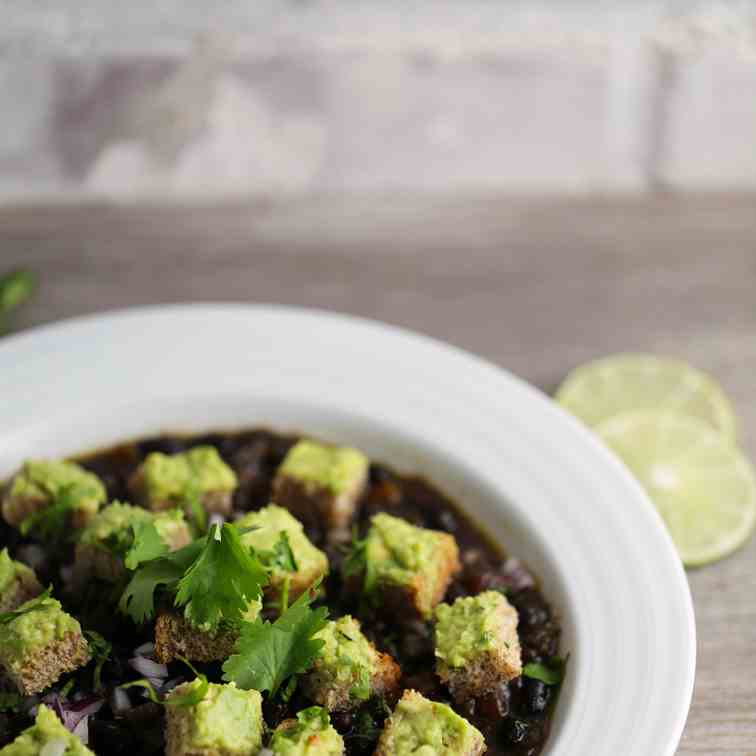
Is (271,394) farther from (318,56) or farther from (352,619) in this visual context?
(318,56)

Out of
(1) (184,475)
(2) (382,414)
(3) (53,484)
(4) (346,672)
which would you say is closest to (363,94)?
(2) (382,414)

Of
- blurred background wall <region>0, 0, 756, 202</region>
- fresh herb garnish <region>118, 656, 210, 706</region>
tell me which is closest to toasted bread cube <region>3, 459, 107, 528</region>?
fresh herb garnish <region>118, 656, 210, 706</region>

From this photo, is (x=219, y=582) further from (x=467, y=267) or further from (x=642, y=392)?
(x=467, y=267)

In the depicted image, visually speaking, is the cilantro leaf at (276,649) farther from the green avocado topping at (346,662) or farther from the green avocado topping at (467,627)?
the green avocado topping at (467,627)

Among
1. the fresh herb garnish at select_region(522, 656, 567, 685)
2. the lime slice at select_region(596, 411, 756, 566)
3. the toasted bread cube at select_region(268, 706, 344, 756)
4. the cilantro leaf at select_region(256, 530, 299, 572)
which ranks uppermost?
the cilantro leaf at select_region(256, 530, 299, 572)

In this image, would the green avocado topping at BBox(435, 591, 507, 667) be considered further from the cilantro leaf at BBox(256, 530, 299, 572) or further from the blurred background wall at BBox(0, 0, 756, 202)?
the blurred background wall at BBox(0, 0, 756, 202)

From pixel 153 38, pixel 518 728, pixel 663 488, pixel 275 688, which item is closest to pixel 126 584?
pixel 275 688
